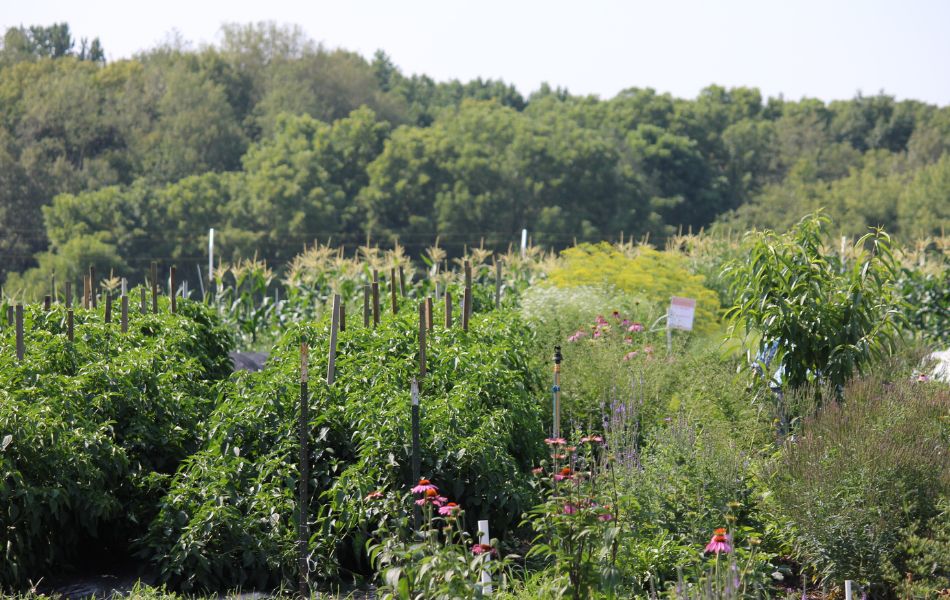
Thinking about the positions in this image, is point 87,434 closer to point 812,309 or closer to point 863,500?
point 863,500

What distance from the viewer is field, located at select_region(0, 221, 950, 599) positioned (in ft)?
18.4

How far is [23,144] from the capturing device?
44875 millimetres

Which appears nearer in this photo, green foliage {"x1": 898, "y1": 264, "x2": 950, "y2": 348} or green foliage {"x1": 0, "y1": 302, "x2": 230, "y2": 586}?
green foliage {"x1": 0, "y1": 302, "x2": 230, "y2": 586}

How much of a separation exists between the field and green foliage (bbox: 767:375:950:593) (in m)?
0.01

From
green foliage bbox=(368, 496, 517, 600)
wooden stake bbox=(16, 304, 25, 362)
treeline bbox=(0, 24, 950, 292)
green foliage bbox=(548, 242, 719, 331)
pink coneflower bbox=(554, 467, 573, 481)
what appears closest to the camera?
green foliage bbox=(368, 496, 517, 600)

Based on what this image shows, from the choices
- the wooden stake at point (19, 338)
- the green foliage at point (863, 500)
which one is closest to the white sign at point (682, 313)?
the green foliage at point (863, 500)

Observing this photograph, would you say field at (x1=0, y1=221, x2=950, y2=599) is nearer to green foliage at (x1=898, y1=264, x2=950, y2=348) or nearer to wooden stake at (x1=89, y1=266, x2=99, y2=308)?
wooden stake at (x1=89, y1=266, x2=99, y2=308)

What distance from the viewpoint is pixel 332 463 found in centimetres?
645

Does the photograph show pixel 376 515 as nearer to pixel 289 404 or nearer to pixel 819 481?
pixel 289 404

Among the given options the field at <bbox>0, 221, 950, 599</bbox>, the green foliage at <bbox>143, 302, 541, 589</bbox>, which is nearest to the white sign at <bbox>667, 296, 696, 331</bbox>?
the field at <bbox>0, 221, 950, 599</bbox>

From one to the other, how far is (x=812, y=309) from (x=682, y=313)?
104 inches

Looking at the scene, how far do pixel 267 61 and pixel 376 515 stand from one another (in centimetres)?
5465

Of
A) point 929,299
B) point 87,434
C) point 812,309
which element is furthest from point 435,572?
point 929,299

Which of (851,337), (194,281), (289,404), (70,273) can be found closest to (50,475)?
(289,404)
